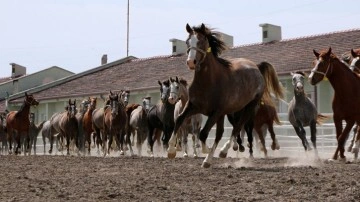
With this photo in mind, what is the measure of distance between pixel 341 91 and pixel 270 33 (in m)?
25.7

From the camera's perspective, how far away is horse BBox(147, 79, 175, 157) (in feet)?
66.5

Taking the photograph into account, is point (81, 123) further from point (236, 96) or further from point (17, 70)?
point (17, 70)

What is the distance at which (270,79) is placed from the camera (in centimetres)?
1447

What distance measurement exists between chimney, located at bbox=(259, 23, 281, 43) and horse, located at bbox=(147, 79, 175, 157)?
54.5 ft

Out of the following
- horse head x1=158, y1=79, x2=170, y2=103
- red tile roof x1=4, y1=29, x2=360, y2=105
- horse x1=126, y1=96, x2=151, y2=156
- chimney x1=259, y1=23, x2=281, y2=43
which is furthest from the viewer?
chimney x1=259, y1=23, x2=281, y2=43

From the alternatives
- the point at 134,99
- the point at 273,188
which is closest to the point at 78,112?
the point at 134,99

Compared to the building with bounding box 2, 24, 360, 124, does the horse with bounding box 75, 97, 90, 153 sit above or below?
below

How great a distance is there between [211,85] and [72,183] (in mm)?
3356

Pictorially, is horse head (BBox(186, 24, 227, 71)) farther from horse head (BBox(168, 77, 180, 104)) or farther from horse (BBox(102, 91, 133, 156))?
horse (BBox(102, 91, 133, 156))

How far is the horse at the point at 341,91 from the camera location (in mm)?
13125

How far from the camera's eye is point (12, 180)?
9852 millimetres

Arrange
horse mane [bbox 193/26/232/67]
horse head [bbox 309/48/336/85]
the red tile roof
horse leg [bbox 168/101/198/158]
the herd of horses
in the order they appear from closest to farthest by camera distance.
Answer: horse leg [bbox 168/101/198/158] < the herd of horses < horse mane [bbox 193/26/232/67] < horse head [bbox 309/48/336/85] < the red tile roof

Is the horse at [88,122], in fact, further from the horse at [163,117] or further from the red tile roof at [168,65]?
the horse at [163,117]

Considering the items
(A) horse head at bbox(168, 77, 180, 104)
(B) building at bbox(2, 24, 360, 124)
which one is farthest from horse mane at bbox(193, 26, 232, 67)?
(B) building at bbox(2, 24, 360, 124)
